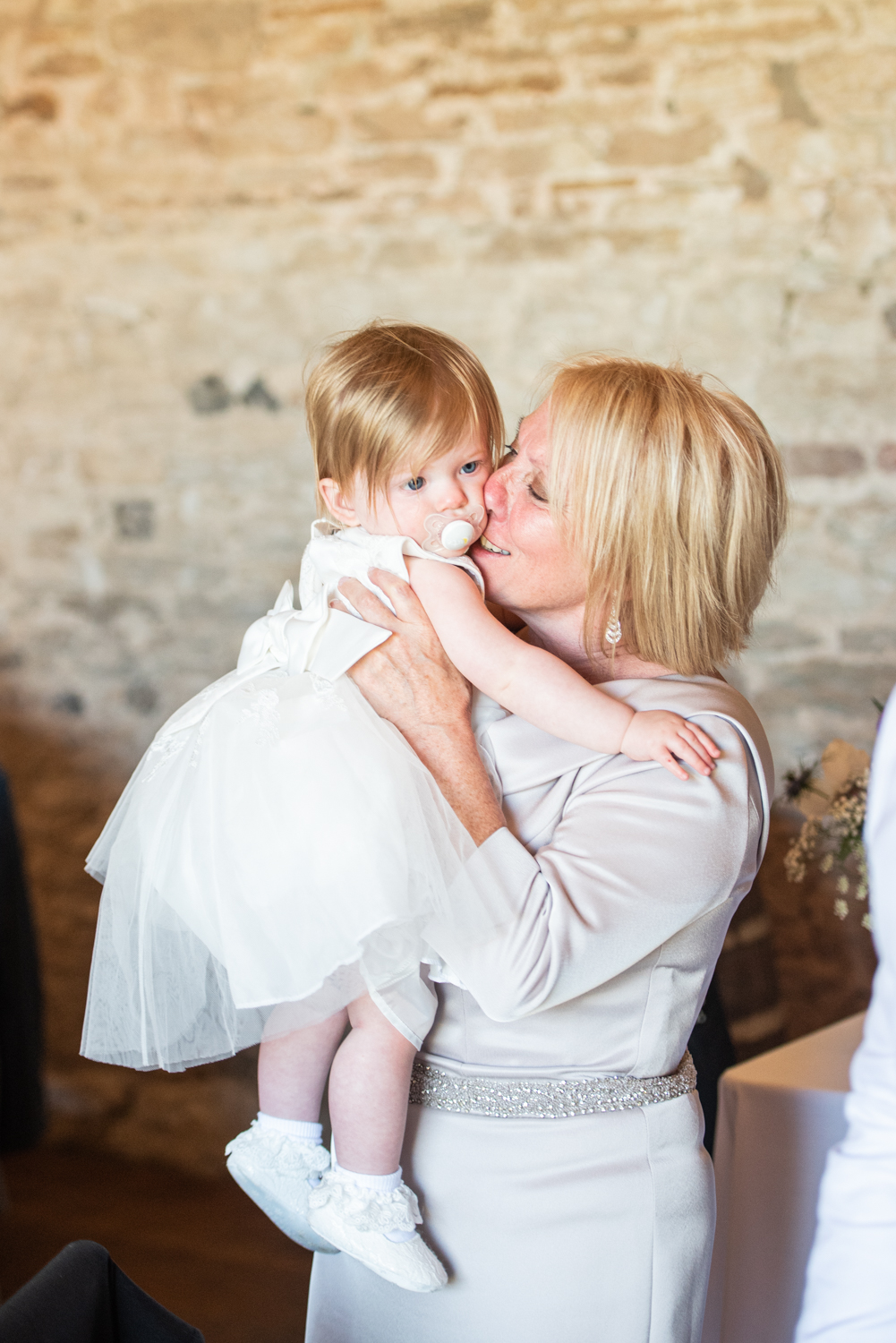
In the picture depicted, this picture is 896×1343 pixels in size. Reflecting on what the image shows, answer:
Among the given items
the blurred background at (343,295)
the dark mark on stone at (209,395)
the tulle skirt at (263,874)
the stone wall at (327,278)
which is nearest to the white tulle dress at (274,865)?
the tulle skirt at (263,874)

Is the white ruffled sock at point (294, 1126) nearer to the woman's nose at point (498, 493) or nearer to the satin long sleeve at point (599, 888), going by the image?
the satin long sleeve at point (599, 888)

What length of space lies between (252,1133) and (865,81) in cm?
291

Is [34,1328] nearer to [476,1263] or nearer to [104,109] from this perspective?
[476,1263]

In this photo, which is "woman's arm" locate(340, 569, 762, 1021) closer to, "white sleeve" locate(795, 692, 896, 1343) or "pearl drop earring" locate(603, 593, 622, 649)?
"pearl drop earring" locate(603, 593, 622, 649)

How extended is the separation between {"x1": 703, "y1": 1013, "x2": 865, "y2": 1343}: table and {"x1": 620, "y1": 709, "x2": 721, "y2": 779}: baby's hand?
986 mm

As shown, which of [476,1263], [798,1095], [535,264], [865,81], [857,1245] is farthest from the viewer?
[535,264]

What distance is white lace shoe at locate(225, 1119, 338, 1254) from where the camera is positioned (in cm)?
145

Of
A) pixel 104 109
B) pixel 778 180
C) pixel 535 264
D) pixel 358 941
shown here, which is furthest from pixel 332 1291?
pixel 104 109

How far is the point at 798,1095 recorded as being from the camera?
1.97m

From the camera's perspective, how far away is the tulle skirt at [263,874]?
1256 mm

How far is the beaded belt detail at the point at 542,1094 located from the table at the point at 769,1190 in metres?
0.71

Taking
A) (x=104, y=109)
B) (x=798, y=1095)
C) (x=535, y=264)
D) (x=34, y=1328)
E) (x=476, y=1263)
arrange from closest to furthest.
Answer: (x=34, y=1328) → (x=476, y=1263) → (x=798, y=1095) → (x=535, y=264) → (x=104, y=109)

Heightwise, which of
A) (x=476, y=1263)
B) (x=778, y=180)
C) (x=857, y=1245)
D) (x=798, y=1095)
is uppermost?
(x=778, y=180)

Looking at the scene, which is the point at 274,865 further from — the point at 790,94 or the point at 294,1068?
the point at 790,94
